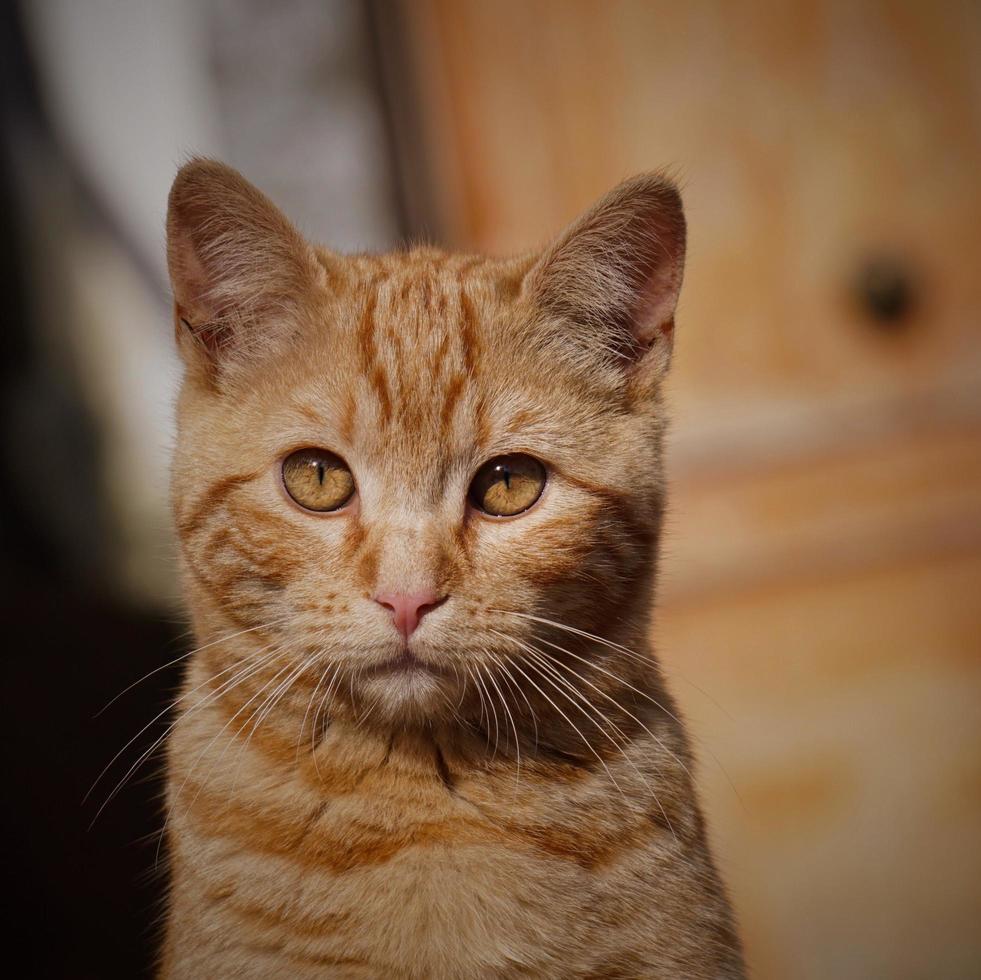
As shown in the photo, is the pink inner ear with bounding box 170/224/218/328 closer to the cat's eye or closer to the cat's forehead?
the cat's forehead

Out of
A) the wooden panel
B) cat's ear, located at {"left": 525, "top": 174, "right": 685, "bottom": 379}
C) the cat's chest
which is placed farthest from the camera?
the wooden panel

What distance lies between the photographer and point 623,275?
1.43 meters

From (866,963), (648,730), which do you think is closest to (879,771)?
(866,963)

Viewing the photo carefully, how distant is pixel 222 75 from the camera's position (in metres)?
3.06

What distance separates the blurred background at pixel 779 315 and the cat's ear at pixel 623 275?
1814 millimetres

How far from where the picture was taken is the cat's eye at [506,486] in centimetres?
128

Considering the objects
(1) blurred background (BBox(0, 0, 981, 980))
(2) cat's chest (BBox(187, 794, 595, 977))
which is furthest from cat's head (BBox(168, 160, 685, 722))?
(1) blurred background (BBox(0, 0, 981, 980))

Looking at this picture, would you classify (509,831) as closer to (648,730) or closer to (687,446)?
(648,730)

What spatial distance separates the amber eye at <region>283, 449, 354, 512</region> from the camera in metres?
1.24

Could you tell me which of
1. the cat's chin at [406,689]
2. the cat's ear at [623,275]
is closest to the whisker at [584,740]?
the cat's chin at [406,689]

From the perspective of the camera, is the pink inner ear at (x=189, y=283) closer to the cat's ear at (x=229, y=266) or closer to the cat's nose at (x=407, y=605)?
the cat's ear at (x=229, y=266)

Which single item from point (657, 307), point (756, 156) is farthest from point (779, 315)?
point (657, 307)

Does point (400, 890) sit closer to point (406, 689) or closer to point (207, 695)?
point (406, 689)

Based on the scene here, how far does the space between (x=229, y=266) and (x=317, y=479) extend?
0.33 metres
